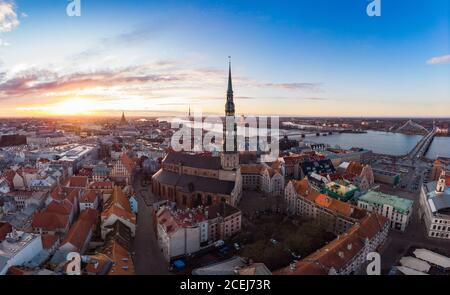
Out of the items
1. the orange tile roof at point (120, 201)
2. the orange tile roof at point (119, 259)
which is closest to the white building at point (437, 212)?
the orange tile roof at point (119, 259)

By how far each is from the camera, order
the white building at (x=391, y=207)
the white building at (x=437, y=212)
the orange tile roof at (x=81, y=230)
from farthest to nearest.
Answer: the white building at (x=391, y=207) < the white building at (x=437, y=212) < the orange tile roof at (x=81, y=230)

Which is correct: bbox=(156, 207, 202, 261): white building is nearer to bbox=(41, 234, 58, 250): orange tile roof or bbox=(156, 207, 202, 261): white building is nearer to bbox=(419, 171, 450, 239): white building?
bbox=(41, 234, 58, 250): orange tile roof

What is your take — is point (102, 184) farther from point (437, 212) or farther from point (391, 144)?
point (391, 144)

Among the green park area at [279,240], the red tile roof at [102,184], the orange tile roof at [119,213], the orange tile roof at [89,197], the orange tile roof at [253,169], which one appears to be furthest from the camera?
the orange tile roof at [253,169]

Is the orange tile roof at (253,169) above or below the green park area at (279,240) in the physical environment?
above

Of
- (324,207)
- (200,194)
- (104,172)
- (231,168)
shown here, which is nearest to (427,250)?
(324,207)

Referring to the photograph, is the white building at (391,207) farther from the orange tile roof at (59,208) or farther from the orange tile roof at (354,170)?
the orange tile roof at (59,208)
